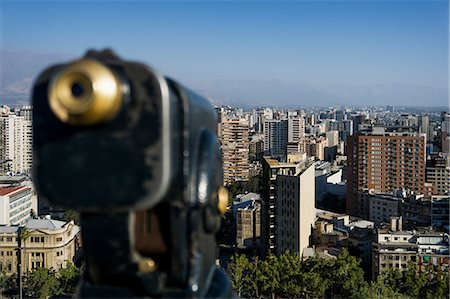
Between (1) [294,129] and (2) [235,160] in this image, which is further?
(1) [294,129]

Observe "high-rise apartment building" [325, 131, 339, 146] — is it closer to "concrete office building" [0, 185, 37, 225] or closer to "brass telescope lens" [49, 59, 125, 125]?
"concrete office building" [0, 185, 37, 225]

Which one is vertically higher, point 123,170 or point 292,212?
point 123,170

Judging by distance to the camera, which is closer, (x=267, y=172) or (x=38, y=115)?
(x=38, y=115)

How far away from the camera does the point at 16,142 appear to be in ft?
64.7

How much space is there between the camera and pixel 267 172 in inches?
447

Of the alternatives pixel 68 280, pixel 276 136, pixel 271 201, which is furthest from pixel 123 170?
pixel 276 136

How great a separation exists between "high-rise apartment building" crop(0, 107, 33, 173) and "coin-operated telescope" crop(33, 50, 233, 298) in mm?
19014

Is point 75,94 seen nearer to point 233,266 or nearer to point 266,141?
point 233,266

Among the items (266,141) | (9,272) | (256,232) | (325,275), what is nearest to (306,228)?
(256,232)

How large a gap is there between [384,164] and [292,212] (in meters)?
6.74

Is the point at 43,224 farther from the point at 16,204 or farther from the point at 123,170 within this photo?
the point at 123,170

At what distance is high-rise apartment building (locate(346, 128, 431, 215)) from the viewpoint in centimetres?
1619

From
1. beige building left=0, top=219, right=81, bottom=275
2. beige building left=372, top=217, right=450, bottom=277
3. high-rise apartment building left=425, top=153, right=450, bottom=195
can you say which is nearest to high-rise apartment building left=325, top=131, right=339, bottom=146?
high-rise apartment building left=425, top=153, right=450, bottom=195

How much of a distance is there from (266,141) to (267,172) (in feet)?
61.6
